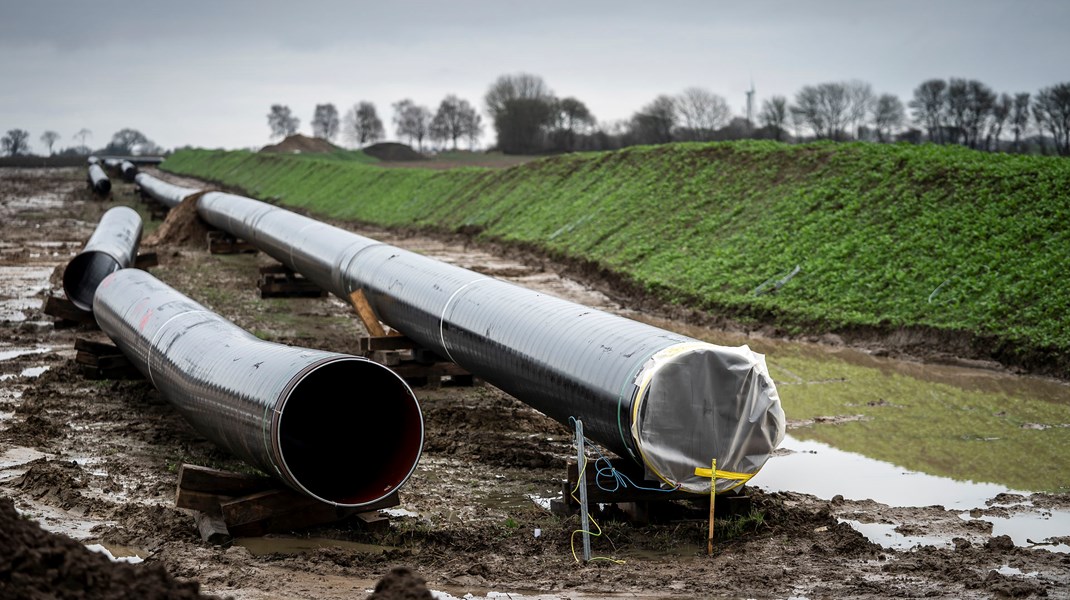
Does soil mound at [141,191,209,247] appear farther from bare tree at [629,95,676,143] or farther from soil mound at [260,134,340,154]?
soil mound at [260,134,340,154]

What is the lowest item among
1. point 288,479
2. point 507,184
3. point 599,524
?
point 599,524

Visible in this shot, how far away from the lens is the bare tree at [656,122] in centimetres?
6569

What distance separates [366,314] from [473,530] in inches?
212

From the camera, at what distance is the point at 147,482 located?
7.65m

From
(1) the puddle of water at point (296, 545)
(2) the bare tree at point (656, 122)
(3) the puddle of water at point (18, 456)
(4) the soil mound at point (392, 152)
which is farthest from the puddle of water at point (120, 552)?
(4) the soil mound at point (392, 152)

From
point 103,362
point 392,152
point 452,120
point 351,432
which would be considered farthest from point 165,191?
point 452,120

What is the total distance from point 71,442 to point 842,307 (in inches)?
432

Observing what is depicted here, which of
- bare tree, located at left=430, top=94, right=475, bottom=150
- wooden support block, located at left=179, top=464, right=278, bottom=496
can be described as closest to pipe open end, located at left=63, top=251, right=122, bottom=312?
wooden support block, located at left=179, top=464, right=278, bottom=496

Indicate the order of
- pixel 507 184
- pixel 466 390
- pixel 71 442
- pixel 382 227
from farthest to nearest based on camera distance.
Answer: pixel 382 227 → pixel 507 184 → pixel 466 390 → pixel 71 442

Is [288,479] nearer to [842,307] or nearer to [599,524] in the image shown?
[599,524]

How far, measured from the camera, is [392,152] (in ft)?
298

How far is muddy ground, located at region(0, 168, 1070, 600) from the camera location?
229 inches

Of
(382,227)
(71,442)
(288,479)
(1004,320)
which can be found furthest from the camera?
(382,227)

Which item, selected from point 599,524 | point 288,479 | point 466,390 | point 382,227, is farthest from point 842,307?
point 382,227
